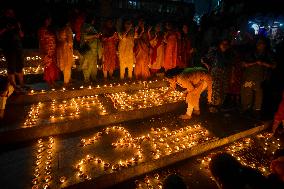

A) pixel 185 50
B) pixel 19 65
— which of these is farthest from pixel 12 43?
pixel 185 50

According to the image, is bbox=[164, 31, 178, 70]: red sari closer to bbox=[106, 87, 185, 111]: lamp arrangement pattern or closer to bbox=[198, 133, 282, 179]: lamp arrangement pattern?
bbox=[106, 87, 185, 111]: lamp arrangement pattern

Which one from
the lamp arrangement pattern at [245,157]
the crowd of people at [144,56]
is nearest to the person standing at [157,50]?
the crowd of people at [144,56]

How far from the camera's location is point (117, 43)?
28.0ft

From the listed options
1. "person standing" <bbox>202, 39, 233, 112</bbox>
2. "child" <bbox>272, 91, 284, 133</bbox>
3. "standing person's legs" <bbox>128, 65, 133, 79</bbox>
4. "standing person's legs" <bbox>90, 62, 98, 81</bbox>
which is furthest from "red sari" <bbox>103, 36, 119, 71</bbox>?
"child" <bbox>272, 91, 284, 133</bbox>

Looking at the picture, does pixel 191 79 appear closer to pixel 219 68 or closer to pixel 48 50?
pixel 219 68

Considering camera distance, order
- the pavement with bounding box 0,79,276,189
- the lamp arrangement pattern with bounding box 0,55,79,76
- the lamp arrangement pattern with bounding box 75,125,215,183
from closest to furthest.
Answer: the pavement with bounding box 0,79,276,189 → the lamp arrangement pattern with bounding box 75,125,215,183 → the lamp arrangement pattern with bounding box 0,55,79,76

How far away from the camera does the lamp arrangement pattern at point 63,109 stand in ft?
19.6

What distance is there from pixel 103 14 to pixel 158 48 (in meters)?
4.18

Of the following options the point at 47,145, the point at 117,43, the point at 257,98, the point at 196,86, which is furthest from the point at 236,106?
the point at 47,145

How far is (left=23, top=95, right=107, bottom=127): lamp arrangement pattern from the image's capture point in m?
5.99

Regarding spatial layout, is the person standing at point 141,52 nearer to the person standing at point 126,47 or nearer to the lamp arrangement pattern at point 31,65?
the person standing at point 126,47

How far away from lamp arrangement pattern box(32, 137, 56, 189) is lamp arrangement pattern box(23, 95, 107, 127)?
525 mm

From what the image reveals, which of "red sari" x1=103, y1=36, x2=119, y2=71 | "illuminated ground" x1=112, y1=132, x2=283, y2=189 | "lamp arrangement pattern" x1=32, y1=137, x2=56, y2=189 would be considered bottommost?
"illuminated ground" x1=112, y1=132, x2=283, y2=189

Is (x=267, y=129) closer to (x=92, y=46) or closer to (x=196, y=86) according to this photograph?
(x=196, y=86)
